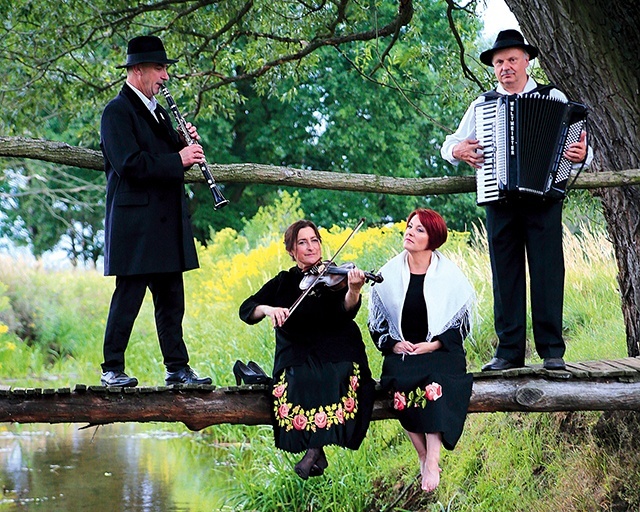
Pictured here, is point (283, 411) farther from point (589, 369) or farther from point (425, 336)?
point (589, 369)

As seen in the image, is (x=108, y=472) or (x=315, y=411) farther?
(x=108, y=472)

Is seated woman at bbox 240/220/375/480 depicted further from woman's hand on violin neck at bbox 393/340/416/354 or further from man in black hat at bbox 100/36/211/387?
man in black hat at bbox 100/36/211/387

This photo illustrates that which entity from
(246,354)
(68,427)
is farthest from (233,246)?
(246,354)

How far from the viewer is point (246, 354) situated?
8.65m

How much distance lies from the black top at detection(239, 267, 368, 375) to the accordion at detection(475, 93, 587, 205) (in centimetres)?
75

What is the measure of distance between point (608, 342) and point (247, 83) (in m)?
13.7

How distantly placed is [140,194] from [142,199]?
2 cm

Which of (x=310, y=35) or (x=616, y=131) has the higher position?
(x=310, y=35)

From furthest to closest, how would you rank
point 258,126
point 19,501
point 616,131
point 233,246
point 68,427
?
point 258,126
point 233,246
point 68,427
point 19,501
point 616,131

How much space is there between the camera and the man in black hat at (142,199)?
4.33m

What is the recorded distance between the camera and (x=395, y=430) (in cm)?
720

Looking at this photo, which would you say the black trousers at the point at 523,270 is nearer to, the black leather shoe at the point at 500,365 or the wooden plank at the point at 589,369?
the black leather shoe at the point at 500,365

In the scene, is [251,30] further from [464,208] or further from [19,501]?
[464,208]

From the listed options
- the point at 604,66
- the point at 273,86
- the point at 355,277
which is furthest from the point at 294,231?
the point at 273,86
